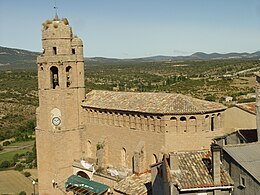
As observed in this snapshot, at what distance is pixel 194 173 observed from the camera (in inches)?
708

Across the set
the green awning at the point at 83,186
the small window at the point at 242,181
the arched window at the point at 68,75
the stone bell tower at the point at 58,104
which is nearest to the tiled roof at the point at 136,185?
the green awning at the point at 83,186

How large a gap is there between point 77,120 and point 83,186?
5950 millimetres

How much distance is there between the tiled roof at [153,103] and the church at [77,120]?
0.08m

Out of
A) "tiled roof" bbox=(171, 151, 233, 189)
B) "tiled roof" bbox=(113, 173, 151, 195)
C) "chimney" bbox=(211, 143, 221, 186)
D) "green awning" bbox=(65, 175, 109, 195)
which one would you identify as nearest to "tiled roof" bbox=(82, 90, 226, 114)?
"tiled roof" bbox=(113, 173, 151, 195)

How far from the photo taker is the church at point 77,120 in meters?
29.3

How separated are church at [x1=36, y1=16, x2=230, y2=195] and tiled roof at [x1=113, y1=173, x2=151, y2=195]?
2.55 m

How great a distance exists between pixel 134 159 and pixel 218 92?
60.8m

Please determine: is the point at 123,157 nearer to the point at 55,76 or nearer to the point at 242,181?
the point at 55,76

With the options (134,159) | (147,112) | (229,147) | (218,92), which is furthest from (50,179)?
(218,92)

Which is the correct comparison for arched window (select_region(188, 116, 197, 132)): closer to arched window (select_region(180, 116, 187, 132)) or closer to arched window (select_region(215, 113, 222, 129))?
arched window (select_region(180, 116, 187, 132))

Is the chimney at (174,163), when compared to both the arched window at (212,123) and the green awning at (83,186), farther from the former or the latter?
the green awning at (83,186)

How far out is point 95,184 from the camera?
96.2ft

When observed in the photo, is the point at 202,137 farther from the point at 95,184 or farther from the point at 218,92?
the point at 218,92

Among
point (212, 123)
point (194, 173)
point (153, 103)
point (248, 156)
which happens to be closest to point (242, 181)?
→ point (248, 156)
